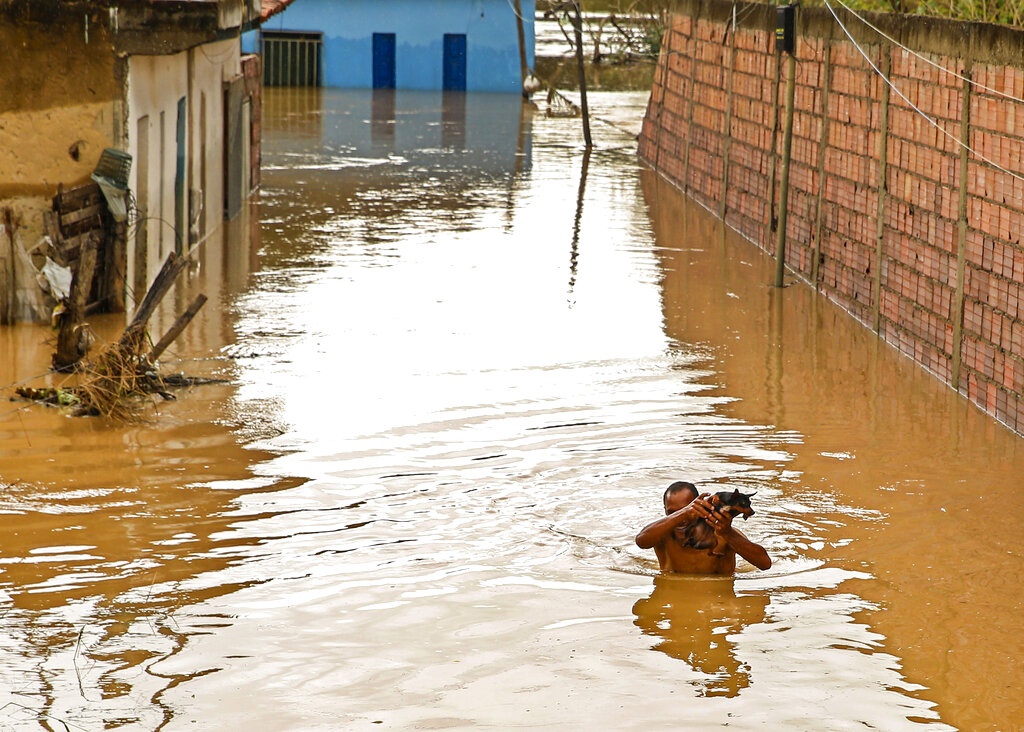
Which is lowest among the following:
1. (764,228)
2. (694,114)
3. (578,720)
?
(578,720)

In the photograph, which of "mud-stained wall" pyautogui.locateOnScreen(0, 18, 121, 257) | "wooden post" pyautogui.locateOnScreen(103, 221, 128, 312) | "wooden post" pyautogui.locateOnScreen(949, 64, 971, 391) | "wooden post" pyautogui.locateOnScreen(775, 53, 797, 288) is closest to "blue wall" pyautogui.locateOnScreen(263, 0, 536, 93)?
"wooden post" pyautogui.locateOnScreen(775, 53, 797, 288)

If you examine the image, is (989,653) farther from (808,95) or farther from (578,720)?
(808,95)

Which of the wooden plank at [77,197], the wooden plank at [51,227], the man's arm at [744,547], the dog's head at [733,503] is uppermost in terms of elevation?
the wooden plank at [77,197]

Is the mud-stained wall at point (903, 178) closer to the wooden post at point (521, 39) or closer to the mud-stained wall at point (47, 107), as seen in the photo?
the mud-stained wall at point (47, 107)

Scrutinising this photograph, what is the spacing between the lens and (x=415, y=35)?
42.6 meters

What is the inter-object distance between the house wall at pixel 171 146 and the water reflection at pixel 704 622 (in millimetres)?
7630

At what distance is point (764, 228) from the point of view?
17.6 metres

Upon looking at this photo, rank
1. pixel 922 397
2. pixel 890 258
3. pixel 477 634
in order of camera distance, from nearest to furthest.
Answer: pixel 477 634 → pixel 922 397 → pixel 890 258

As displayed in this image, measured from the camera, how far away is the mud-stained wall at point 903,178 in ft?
34.1

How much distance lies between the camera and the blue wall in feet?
139

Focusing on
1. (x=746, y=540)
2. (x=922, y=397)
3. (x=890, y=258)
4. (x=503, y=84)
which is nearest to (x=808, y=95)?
(x=890, y=258)

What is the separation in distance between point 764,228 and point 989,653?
11.9 meters

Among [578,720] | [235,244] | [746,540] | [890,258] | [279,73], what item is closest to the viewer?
[578,720]

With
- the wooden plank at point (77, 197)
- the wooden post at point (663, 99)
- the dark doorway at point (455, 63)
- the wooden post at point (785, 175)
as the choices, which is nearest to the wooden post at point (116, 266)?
the wooden plank at point (77, 197)
